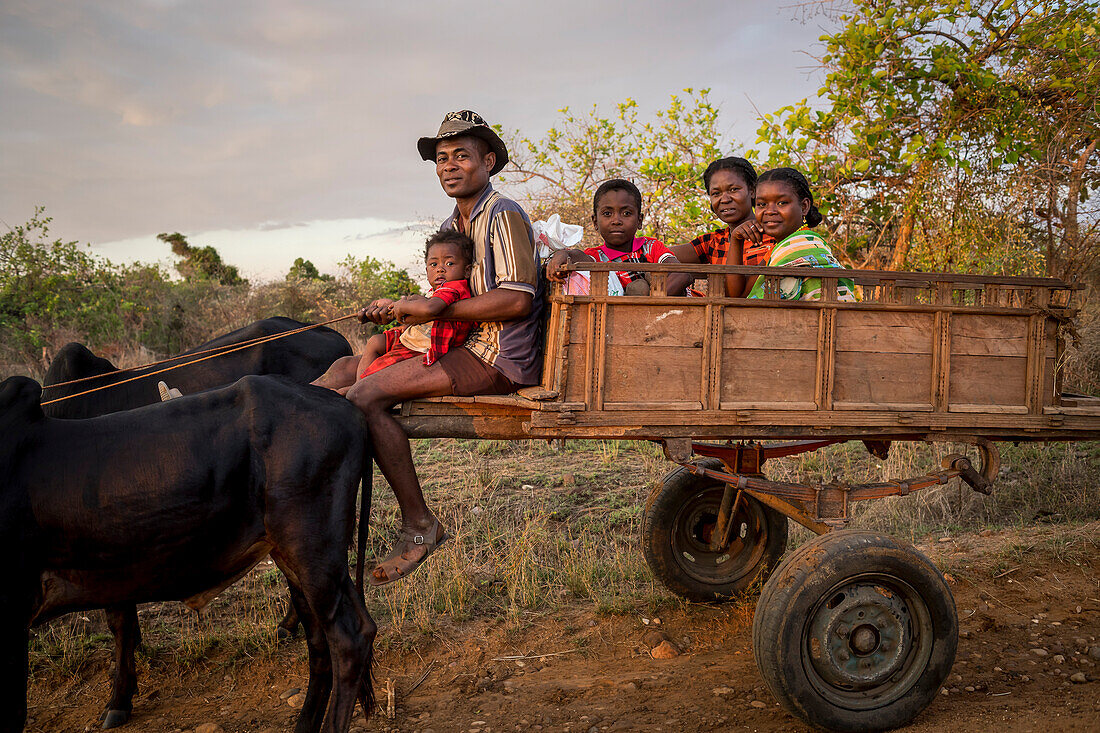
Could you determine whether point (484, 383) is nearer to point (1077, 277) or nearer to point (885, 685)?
point (885, 685)

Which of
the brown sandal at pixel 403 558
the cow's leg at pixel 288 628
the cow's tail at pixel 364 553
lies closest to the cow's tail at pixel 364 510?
the cow's tail at pixel 364 553

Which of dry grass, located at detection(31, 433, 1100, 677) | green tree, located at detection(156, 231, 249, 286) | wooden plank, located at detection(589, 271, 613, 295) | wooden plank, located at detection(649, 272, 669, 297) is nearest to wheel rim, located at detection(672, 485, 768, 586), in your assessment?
dry grass, located at detection(31, 433, 1100, 677)

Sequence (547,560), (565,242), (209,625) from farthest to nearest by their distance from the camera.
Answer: (547,560) → (209,625) → (565,242)

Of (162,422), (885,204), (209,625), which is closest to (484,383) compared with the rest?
(162,422)

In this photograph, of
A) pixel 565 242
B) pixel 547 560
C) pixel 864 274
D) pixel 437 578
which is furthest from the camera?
pixel 547 560

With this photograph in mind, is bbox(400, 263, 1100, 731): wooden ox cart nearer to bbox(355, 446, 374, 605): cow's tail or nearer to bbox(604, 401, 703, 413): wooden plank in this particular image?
bbox(604, 401, 703, 413): wooden plank

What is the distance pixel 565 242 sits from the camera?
12.8 feet

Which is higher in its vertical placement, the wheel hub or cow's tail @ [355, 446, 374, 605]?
cow's tail @ [355, 446, 374, 605]

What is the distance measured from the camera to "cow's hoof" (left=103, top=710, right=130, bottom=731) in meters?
3.61

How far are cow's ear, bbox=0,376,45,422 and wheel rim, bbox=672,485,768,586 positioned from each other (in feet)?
11.4

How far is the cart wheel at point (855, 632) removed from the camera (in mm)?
3154

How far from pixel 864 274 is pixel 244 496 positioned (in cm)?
283

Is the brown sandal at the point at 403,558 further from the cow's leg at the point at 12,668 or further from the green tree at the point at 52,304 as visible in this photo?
the green tree at the point at 52,304

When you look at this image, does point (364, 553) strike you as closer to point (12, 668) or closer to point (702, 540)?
point (12, 668)
